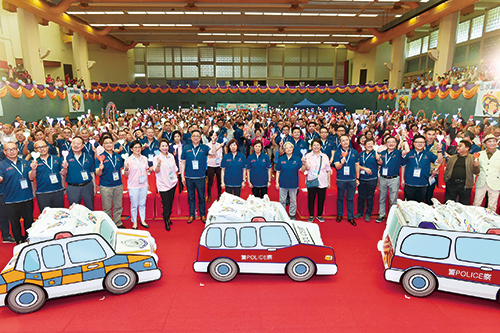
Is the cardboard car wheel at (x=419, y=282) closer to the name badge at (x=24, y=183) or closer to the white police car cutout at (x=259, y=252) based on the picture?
the white police car cutout at (x=259, y=252)

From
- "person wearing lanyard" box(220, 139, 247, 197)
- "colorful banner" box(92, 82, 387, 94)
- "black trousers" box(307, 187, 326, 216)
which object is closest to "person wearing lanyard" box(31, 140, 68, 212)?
"person wearing lanyard" box(220, 139, 247, 197)

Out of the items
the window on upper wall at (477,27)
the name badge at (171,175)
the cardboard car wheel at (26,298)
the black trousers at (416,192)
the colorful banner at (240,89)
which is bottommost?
the cardboard car wheel at (26,298)

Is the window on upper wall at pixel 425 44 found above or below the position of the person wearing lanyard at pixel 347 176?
above

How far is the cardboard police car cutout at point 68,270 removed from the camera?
3.47 metres

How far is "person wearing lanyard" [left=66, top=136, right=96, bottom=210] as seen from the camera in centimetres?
527

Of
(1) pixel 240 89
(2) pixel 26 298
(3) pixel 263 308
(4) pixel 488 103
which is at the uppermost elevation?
(1) pixel 240 89

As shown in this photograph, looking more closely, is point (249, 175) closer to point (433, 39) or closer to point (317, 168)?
point (317, 168)

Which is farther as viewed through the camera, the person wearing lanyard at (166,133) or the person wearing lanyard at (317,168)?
the person wearing lanyard at (166,133)

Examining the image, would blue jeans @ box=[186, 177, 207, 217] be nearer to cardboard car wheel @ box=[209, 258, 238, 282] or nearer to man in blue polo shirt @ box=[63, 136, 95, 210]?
man in blue polo shirt @ box=[63, 136, 95, 210]

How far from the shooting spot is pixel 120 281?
12.7 feet

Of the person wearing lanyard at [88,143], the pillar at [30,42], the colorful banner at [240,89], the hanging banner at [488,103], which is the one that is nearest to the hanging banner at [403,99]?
the hanging banner at [488,103]

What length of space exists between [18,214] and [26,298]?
6.86 ft

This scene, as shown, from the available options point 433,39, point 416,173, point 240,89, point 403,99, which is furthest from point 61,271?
point 433,39

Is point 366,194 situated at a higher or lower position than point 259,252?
higher
